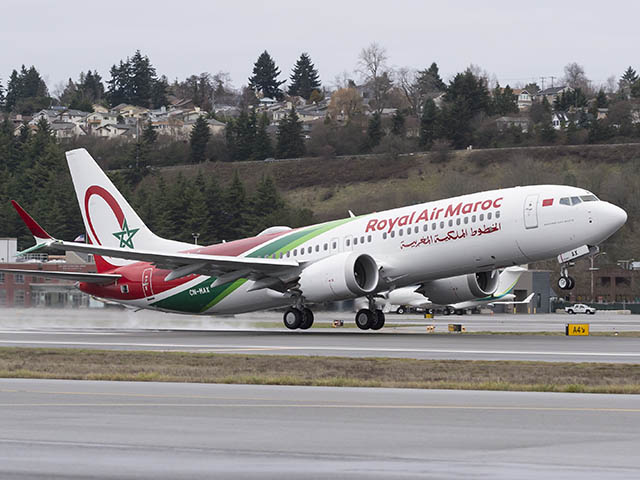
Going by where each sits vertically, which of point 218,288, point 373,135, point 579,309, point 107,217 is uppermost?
point 373,135

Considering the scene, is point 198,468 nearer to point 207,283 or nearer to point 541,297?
point 207,283

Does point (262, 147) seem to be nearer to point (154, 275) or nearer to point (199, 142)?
point (199, 142)

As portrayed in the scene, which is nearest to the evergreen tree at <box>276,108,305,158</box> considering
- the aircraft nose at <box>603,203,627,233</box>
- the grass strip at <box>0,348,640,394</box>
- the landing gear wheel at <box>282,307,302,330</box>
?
the landing gear wheel at <box>282,307,302,330</box>

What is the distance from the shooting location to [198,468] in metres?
10.3

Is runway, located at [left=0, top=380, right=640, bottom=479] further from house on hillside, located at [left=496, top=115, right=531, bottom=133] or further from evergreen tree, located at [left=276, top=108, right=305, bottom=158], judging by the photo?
house on hillside, located at [left=496, top=115, right=531, bottom=133]

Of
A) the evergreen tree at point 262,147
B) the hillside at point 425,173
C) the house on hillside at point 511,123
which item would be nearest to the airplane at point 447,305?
the hillside at point 425,173

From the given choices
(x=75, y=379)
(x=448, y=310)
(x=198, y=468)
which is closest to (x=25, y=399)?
(x=75, y=379)

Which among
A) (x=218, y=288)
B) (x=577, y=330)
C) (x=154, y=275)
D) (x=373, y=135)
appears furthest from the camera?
(x=373, y=135)

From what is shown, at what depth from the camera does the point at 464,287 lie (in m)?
42.5

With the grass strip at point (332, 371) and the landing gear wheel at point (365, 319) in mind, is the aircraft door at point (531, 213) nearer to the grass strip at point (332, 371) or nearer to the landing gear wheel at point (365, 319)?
the landing gear wheel at point (365, 319)

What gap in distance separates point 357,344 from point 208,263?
30.7 ft

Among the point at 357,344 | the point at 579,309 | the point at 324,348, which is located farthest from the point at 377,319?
the point at 579,309

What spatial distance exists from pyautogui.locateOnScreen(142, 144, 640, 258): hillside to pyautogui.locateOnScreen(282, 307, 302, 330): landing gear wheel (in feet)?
323

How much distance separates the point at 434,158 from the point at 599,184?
37.6 m
